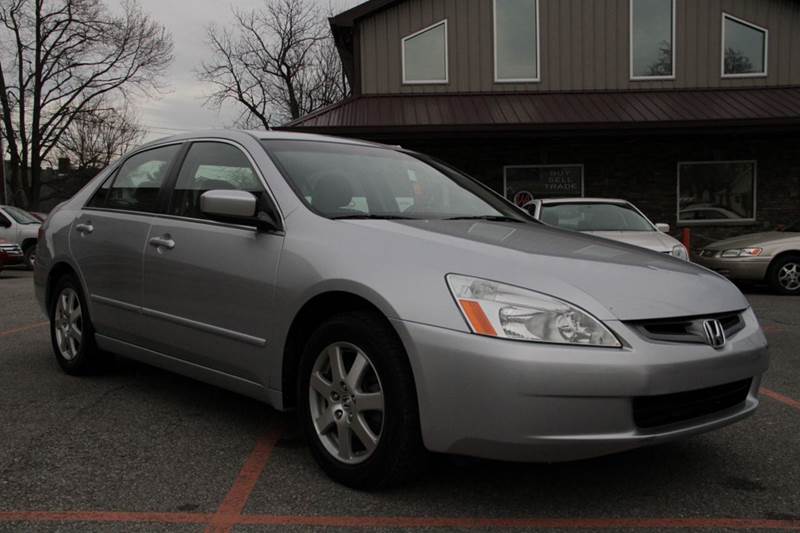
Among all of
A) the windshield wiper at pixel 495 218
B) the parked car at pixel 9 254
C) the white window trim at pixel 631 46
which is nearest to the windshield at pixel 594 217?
the windshield wiper at pixel 495 218

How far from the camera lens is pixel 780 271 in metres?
10.4

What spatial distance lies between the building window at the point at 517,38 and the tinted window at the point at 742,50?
4175 millimetres

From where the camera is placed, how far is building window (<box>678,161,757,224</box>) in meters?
15.3

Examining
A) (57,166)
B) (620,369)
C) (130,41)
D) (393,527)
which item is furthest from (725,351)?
(57,166)

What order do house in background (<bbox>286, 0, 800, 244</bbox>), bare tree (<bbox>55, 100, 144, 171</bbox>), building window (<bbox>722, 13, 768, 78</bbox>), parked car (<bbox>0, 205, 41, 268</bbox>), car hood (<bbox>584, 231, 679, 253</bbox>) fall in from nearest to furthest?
car hood (<bbox>584, 231, 679, 253</bbox>) < house in background (<bbox>286, 0, 800, 244</bbox>) < building window (<bbox>722, 13, 768, 78</bbox>) < parked car (<bbox>0, 205, 41, 268</bbox>) < bare tree (<bbox>55, 100, 144, 171</bbox>)

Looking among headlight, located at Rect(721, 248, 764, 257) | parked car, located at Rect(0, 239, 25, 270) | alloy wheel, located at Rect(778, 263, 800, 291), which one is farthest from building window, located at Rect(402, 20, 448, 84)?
parked car, located at Rect(0, 239, 25, 270)

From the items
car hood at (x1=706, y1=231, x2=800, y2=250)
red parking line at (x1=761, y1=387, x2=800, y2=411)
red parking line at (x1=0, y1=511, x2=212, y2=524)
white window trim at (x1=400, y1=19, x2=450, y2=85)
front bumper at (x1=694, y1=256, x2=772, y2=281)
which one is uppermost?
white window trim at (x1=400, y1=19, x2=450, y2=85)

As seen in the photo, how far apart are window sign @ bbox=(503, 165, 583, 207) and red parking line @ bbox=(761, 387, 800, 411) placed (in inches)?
428

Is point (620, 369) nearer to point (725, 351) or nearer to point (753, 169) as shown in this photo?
point (725, 351)

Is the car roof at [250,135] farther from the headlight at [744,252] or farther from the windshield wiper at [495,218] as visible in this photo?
the headlight at [744,252]

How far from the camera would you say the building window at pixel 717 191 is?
1526 centimetres

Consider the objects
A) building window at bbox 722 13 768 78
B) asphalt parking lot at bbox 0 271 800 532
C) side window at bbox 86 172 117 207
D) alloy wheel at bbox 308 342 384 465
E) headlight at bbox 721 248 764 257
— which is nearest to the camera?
asphalt parking lot at bbox 0 271 800 532

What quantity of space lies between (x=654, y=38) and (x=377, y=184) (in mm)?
13619

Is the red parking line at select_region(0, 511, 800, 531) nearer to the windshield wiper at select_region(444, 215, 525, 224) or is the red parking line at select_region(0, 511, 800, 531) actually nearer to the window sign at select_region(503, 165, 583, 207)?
the windshield wiper at select_region(444, 215, 525, 224)
